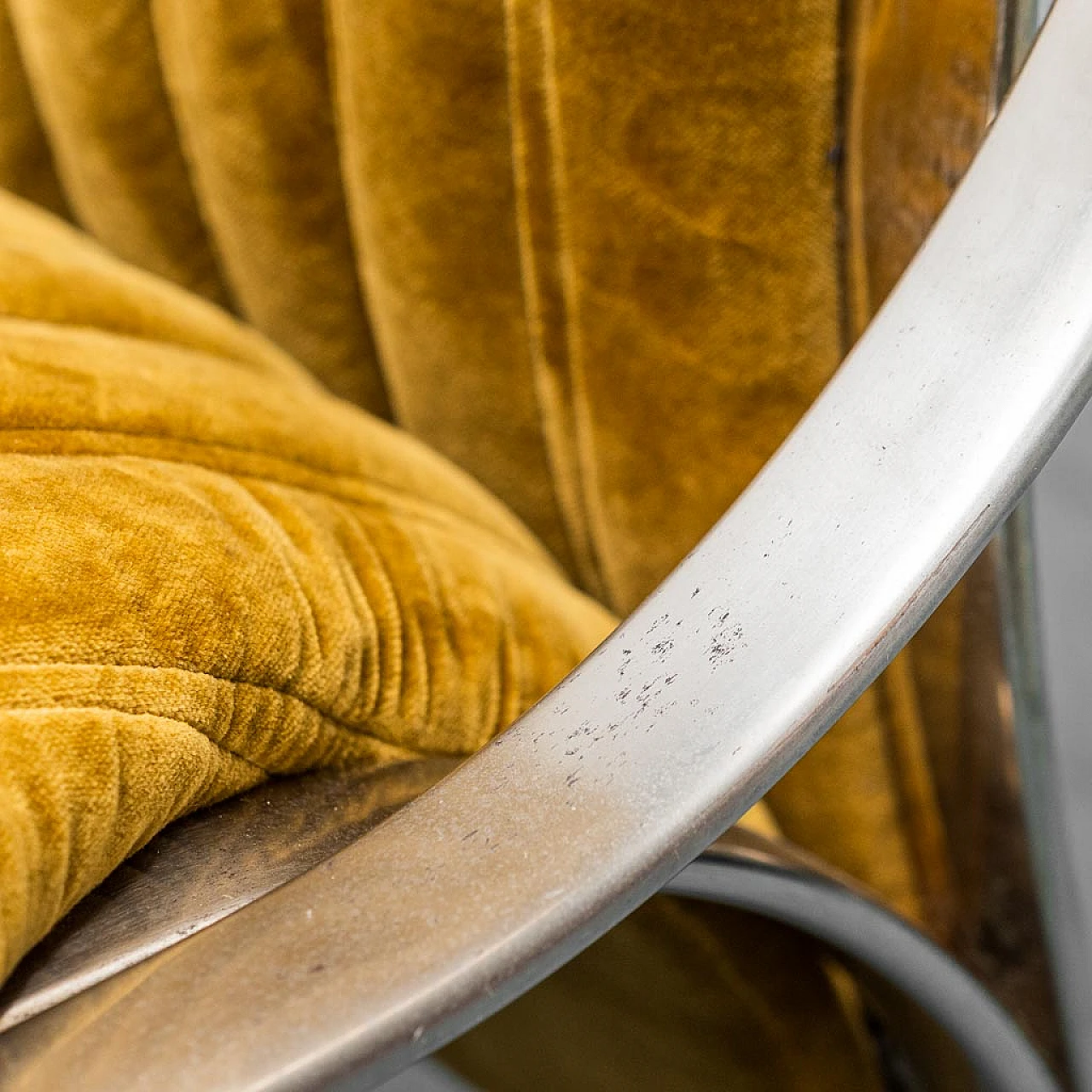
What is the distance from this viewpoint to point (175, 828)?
22 centimetres

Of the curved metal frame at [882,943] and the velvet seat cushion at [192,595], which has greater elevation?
the velvet seat cushion at [192,595]

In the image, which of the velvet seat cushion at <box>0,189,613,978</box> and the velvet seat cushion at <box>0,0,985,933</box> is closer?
the velvet seat cushion at <box>0,189,613,978</box>

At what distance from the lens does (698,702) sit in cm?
20

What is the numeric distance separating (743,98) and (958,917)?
1.04ft

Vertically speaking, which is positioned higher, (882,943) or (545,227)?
(545,227)

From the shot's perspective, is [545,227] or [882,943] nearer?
[882,943]

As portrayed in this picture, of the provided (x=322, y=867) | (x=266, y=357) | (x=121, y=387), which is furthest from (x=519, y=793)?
(x=266, y=357)

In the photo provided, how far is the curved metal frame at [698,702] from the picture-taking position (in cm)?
17

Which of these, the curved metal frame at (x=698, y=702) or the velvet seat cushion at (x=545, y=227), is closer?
the curved metal frame at (x=698, y=702)

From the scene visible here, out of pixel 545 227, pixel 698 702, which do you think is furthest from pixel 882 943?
pixel 545 227

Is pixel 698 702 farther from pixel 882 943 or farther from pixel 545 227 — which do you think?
pixel 545 227

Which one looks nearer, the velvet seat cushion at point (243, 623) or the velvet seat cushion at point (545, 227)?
the velvet seat cushion at point (243, 623)

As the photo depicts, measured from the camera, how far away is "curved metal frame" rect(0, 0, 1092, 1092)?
0.57 feet

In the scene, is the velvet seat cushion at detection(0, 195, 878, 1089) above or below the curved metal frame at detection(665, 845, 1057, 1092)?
above
